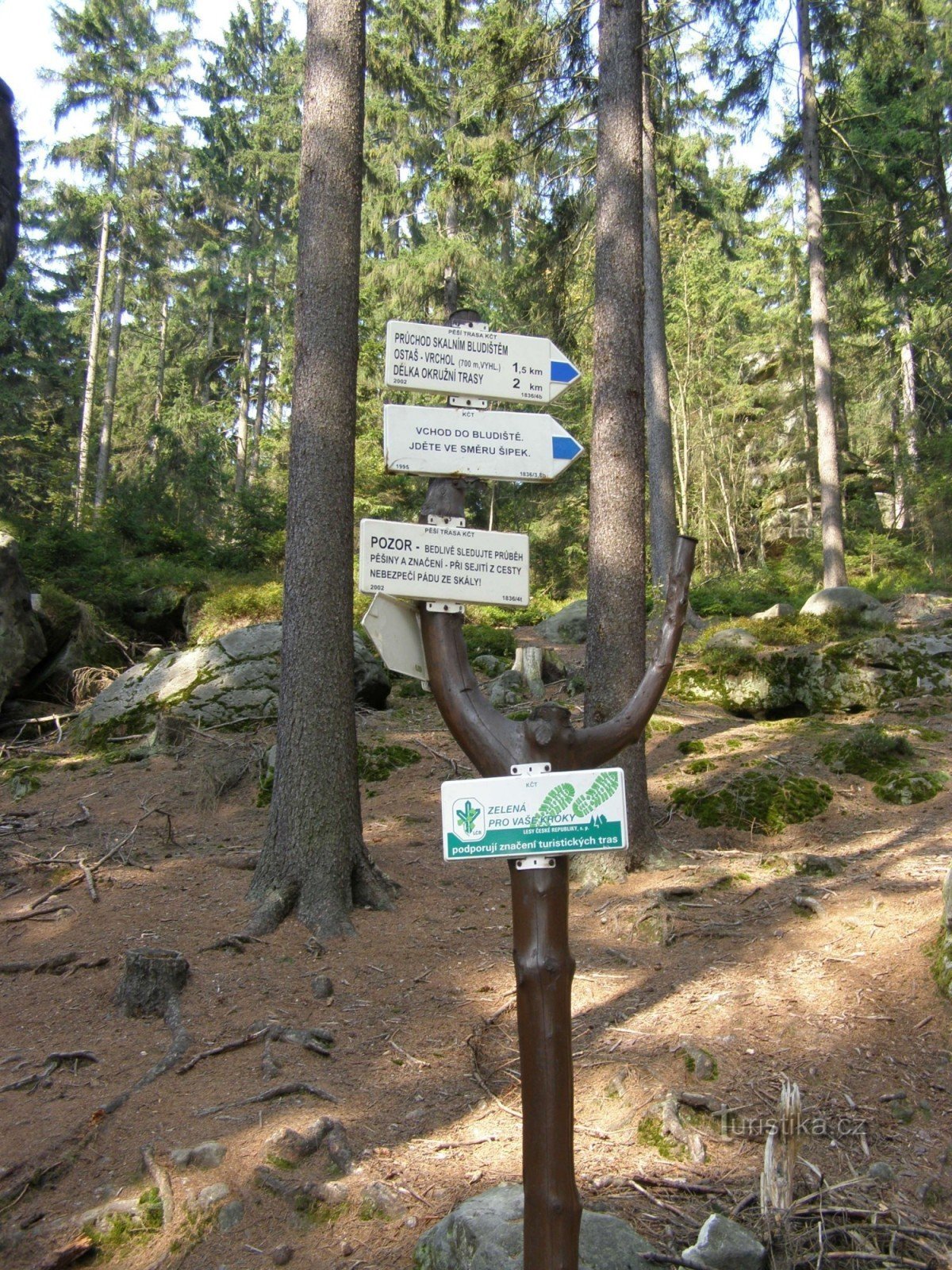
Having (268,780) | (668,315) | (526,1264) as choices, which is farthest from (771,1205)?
(668,315)

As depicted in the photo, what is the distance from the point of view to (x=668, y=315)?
2475 centimetres

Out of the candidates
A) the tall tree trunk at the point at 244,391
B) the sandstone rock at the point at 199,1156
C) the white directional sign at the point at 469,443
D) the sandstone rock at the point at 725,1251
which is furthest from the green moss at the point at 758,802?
the tall tree trunk at the point at 244,391

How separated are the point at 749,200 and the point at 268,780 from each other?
16.7 m

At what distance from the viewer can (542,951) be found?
2.65m

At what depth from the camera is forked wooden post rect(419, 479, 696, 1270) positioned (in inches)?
102

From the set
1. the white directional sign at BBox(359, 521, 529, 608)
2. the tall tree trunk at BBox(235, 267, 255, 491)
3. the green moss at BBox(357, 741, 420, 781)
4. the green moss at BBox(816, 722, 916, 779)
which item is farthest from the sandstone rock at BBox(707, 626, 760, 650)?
the tall tree trunk at BBox(235, 267, 255, 491)

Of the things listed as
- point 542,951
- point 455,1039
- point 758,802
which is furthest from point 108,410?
point 542,951

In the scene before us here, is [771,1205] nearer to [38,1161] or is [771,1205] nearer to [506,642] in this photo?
[38,1161]

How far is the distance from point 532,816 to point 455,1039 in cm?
256

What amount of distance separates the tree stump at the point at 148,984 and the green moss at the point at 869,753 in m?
5.96

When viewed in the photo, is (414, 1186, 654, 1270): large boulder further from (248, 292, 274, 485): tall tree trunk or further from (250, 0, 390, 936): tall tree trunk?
(248, 292, 274, 485): tall tree trunk

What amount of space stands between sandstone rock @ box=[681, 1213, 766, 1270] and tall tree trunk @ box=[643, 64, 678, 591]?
13356mm

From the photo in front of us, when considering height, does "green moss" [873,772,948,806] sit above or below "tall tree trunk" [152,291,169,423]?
below

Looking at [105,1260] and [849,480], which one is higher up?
[849,480]
